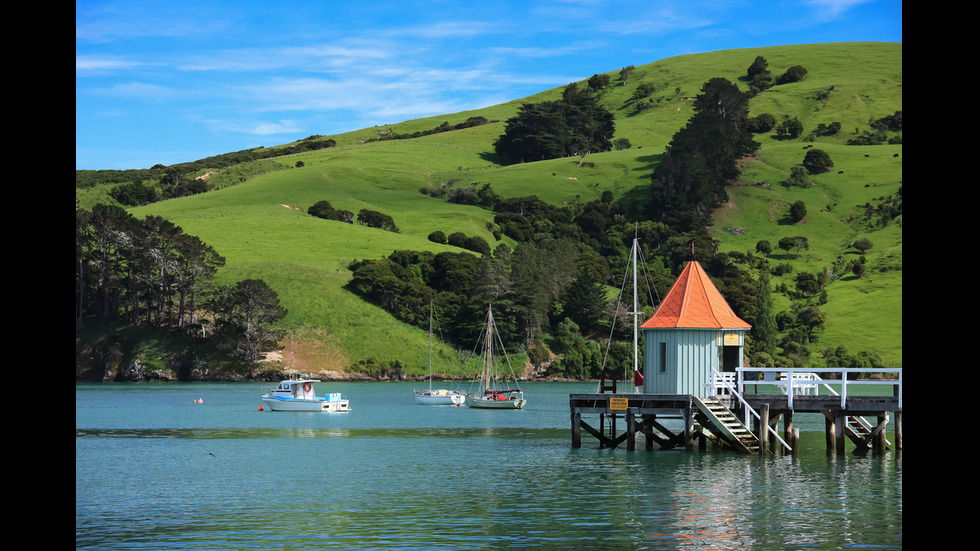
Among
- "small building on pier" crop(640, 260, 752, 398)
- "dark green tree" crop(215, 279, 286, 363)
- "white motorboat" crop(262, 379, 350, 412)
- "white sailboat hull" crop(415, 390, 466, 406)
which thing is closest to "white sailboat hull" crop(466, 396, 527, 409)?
"white sailboat hull" crop(415, 390, 466, 406)

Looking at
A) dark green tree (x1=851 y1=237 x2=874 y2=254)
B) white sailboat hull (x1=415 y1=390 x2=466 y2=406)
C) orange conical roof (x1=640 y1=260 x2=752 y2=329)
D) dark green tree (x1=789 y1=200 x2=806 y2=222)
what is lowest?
white sailboat hull (x1=415 y1=390 x2=466 y2=406)

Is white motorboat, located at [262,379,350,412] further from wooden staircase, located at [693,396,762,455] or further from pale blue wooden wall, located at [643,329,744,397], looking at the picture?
wooden staircase, located at [693,396,762,455]

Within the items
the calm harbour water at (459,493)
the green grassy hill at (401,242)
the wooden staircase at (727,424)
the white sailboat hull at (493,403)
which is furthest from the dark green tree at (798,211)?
the wooden staircase at (727,424)

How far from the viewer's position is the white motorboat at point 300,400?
83938 mm

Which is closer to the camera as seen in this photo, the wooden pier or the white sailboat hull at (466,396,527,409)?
the wooden pier

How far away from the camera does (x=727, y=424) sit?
1725 inches

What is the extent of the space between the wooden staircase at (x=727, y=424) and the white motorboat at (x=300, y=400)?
45.0m

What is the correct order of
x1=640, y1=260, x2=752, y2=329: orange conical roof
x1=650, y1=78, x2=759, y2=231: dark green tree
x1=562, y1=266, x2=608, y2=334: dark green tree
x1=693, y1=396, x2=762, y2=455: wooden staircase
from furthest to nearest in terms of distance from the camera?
x1=650, y1=78, x2=759, y2=231: dark green tree
x1=562, y1=266, x2=608, y2=334: dark green tree
x1=640, y1=260, x2=752, y2=329: orange conical roof
x1=693, y1=396, x2=762, y2=455: wooden staircase

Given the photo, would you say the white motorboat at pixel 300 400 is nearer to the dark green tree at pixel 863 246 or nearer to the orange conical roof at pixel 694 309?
the orange conical roof at pixel 694 309

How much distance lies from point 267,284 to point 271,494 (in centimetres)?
10899

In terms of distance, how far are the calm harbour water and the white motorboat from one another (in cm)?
1882

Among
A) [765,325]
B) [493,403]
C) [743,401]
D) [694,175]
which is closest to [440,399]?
[493,403]

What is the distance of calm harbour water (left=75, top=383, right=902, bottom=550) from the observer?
2575 cm
